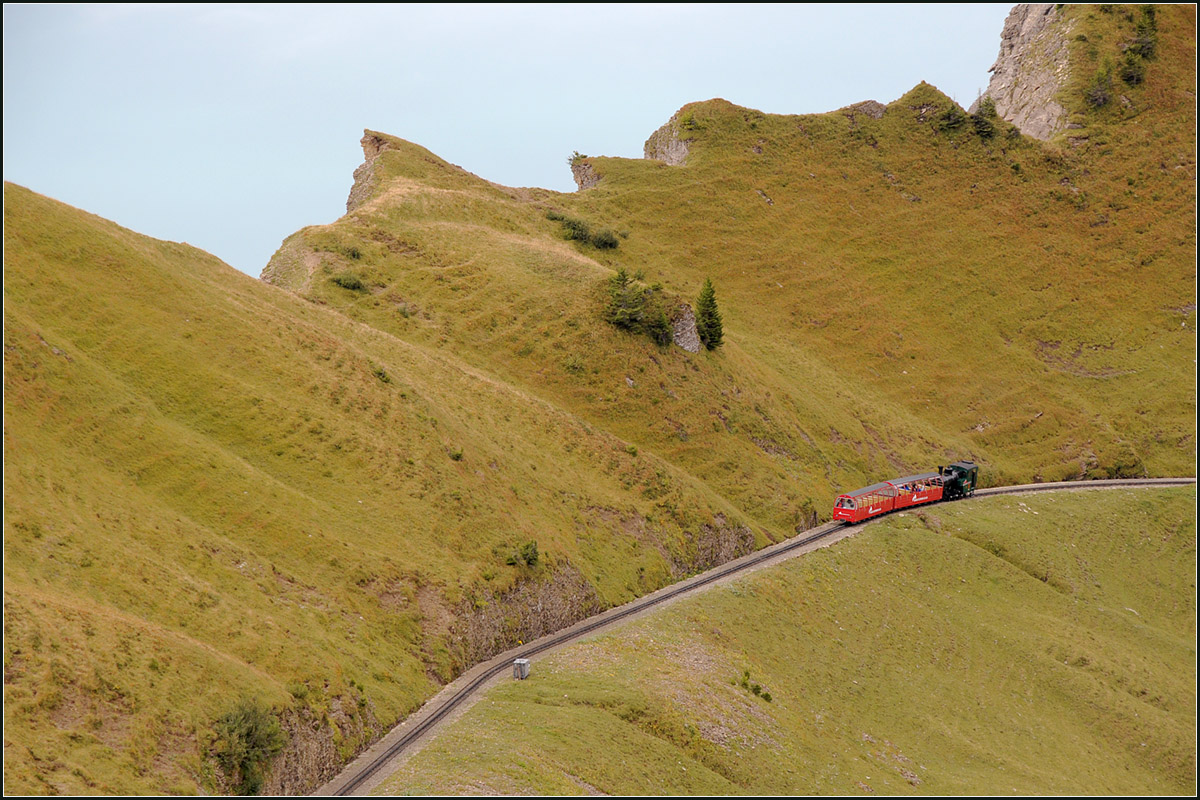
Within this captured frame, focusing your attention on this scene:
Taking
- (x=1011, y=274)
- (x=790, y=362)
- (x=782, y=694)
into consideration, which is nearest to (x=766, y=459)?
(x=790, y=362)

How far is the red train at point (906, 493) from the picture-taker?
233 feet

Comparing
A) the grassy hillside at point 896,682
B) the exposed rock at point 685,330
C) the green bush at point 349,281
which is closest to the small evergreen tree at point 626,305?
the exposed rock at point 685,330

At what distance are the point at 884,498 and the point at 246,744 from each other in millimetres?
56540

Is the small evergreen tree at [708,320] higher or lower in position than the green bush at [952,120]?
lower

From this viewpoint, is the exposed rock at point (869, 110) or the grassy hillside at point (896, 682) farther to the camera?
the exposed rock at point (869, 110)

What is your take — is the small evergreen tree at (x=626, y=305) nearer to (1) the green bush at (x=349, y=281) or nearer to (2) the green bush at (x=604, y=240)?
(1) the green bush at (x=349, y=281)

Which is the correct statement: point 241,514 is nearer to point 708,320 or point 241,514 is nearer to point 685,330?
point 685,330

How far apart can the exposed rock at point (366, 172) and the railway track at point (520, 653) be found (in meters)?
61.8

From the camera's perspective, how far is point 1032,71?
14200cm

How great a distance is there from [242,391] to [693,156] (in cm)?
8718

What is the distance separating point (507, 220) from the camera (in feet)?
324

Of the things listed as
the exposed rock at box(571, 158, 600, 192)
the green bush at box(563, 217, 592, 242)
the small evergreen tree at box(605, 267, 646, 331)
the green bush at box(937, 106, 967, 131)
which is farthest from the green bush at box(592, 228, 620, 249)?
the green bush at box(937, 106, 967, 131)

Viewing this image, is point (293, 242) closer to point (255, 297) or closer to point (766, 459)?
point (255, 297)

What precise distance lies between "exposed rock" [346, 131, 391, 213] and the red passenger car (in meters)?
62.5
